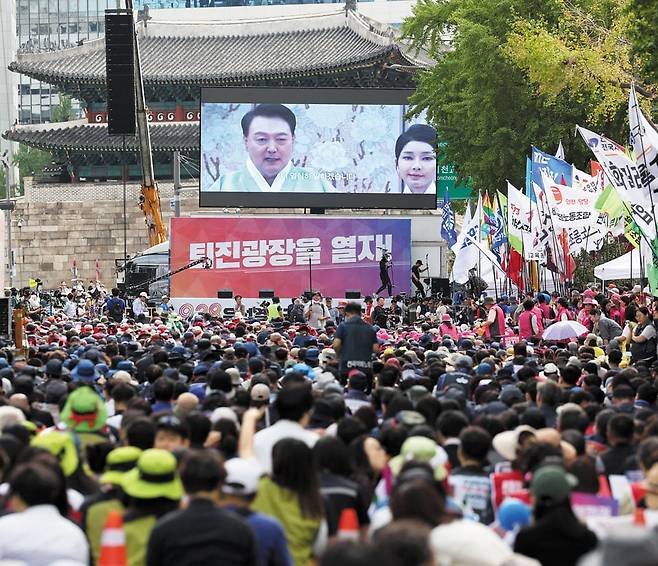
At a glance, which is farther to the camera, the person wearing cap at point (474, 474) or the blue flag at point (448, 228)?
the blue flag at point (448, 228)

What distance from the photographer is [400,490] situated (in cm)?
733

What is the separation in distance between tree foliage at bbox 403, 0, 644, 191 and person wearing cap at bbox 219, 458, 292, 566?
3175 centimetres

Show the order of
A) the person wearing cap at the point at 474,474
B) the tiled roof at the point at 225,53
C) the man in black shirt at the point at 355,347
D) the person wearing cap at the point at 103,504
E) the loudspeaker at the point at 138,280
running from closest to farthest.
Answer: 1. the person wearing cap at the point at 103,504
2. the person wearing cap at the point at 474,474
3. the man in black shirt at the point at 355,347
4. the loudspeaker at the point at 138,280
5. the tiled roof at the point at 225,53

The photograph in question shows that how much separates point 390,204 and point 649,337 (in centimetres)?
3664

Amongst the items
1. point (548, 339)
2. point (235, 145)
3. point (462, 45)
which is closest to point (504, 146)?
point (462, 45)

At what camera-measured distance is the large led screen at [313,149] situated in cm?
5512

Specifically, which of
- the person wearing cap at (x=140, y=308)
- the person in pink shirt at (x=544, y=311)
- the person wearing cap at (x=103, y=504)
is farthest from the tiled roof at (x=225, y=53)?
the person wearing cap at (x=103, y=504)

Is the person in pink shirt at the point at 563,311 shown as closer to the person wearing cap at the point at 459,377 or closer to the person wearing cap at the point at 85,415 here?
the person wearing cap at the point at 459,377

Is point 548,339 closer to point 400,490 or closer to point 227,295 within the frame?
point 400,490

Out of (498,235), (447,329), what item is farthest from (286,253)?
(447,329)

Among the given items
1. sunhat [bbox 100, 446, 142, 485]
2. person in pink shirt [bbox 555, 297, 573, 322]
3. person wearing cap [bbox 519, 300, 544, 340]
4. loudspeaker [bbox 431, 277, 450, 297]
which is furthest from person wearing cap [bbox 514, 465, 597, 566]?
loudspeaker [bbox 431, 277, 450, 297]

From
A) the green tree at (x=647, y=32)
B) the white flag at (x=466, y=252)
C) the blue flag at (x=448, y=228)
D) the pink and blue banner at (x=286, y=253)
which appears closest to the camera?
the green tree at (x=647, y=32)

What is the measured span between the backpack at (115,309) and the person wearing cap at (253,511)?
2932cm

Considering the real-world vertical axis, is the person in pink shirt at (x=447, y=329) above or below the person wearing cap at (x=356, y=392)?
below
